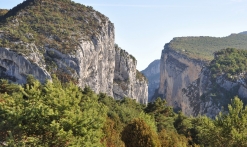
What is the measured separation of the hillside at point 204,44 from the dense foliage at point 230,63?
25.0m

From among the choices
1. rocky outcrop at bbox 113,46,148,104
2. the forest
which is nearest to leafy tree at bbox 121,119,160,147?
the forest

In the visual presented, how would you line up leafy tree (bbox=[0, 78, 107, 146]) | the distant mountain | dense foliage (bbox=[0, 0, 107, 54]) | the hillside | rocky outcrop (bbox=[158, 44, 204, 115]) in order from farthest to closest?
1. the hillside
2. rocky outcrop (bbox=[158, 44, 204, 115])
3. the distant mountain
4. dense foliage (bbox=[0, 0, 107, 54])
5. leafy tree (bbox=[0, 78, 107, 146])

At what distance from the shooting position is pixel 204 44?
139m

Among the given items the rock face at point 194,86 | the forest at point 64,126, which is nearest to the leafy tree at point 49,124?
the forest at point 64,126

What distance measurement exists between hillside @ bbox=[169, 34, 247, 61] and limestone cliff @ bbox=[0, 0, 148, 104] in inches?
1599

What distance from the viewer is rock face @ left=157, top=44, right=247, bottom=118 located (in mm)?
69125

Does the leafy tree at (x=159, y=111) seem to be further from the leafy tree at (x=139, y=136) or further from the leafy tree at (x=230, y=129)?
the leafy tree at (x=230, y=129)

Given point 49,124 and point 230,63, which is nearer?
point 49,124

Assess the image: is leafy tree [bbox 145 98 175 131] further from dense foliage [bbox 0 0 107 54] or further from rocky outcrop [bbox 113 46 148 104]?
rocky outcrop [bbox 113 46 148 104]

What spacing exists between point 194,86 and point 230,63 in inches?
710

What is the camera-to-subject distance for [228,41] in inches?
5423

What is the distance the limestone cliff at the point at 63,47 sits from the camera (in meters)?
48.2

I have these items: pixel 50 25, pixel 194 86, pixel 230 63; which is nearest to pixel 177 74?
pixel 194 86

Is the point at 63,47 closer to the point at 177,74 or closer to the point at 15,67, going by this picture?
the point at 15,67
